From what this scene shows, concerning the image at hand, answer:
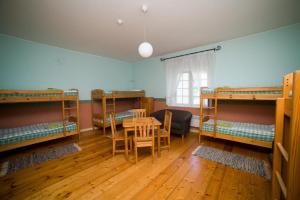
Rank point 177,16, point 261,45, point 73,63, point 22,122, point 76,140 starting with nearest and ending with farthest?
point 177,16, point 261,45, point 22,122, point 76,140, point 73,63

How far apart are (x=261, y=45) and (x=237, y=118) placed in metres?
1.85

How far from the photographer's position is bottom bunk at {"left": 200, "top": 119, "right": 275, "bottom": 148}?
252cm

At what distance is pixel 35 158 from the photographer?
257 cm

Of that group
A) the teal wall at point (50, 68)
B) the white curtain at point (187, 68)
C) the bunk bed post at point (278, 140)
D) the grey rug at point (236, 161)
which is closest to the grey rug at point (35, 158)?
the teal wall at point (50, 68)

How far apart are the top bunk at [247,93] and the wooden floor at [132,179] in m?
1.21

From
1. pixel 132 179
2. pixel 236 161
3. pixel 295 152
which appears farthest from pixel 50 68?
pixel 236 161

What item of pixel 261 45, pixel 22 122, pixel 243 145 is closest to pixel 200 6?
pixel 261 45

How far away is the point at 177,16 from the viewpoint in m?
2.30

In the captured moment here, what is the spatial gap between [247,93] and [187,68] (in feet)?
6.02

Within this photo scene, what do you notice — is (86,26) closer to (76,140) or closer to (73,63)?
(73,63)

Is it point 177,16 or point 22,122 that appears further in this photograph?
point 22,122

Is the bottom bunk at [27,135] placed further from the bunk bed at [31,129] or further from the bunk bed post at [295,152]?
the bunk bed post at [295,152]

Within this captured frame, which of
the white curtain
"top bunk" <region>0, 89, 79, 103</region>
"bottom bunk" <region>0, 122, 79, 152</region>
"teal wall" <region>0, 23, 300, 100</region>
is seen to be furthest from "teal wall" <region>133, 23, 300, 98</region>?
"bottom bunk" <region>0, 122, 79, 152</region>

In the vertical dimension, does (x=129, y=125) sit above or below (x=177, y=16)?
below
